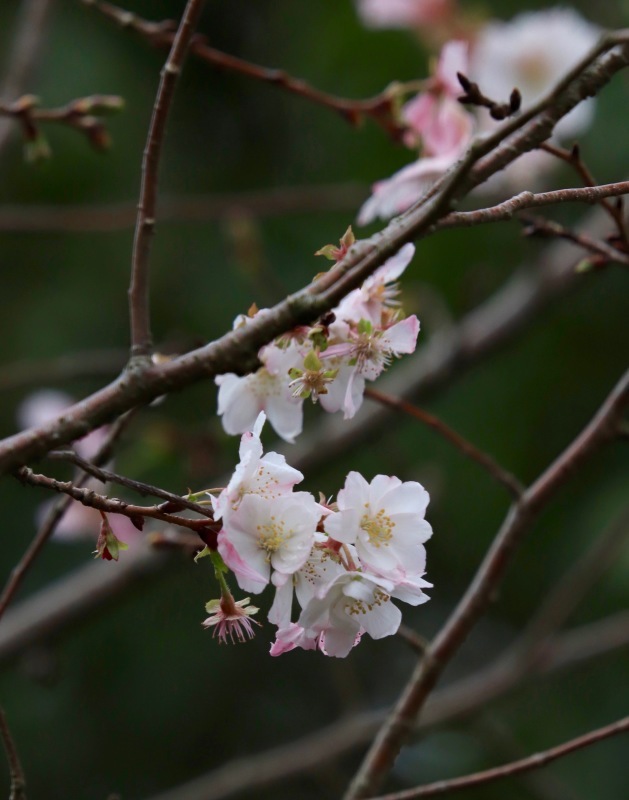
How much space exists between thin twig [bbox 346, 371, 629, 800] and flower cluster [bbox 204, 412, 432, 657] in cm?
42

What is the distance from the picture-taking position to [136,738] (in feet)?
13.2

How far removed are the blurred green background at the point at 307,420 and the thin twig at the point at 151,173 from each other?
93.9 inches

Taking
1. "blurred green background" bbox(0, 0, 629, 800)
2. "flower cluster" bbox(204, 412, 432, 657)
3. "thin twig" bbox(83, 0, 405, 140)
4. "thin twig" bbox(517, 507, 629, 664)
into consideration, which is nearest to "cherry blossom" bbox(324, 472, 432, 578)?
"flower cluster" bbox(204, 412, 432, 657)

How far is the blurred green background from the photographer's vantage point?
3.54 meters

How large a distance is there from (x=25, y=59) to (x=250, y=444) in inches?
54.5

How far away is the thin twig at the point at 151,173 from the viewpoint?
29.2 inches

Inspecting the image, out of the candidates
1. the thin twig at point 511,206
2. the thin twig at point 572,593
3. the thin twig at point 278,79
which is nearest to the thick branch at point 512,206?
the thin twig at point 511,206

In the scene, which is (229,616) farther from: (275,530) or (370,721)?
(370,721)

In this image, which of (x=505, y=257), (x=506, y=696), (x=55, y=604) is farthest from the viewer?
(x=505, y=257)

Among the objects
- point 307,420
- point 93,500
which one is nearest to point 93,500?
point 93,500

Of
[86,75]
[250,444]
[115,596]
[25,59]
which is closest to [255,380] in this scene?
[250,444]

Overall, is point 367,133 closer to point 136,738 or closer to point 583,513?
point 583,513

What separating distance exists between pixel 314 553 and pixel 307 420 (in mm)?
2597

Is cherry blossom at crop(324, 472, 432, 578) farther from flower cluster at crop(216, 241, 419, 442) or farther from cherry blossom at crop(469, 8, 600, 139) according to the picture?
cherry blossom at crop(469, 8, 600, 139)
